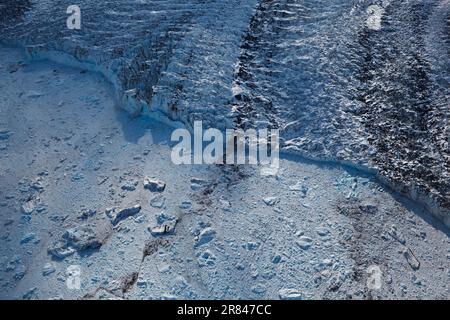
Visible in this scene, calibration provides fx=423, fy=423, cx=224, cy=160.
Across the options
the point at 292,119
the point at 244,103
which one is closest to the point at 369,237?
the point at 292,119

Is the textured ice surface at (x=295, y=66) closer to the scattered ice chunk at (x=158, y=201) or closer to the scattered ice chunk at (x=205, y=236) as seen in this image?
the scattered ice chunk at (x=158, y=201)

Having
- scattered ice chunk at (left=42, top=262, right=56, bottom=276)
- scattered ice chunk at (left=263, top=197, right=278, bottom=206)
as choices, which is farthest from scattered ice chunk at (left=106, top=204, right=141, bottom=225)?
scattered ice chunk at (left=263, top=197, right=278, bottom=206)

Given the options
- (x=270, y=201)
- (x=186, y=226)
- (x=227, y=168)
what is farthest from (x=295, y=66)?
(x=186, y=226)

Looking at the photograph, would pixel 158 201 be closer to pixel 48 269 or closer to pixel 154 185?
pixel 154 185
